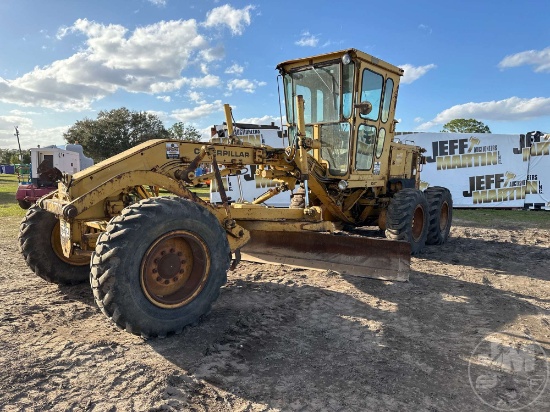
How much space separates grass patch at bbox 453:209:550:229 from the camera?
11.8m

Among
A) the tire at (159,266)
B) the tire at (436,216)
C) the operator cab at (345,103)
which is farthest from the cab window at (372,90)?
the tire at (159,266)

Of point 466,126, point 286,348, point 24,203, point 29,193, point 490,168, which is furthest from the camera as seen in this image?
point 466,126

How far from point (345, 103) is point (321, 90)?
0.51 metres

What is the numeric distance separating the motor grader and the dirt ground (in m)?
0.35

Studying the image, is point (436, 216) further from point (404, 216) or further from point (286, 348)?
point (286, 348)

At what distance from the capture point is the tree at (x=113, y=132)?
1464 inches

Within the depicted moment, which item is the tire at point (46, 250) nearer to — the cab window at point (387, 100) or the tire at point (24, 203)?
the cab window at point (387, 100)

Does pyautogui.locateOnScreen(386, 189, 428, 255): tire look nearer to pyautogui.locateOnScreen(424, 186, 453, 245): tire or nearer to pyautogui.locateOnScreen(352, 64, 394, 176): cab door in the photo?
pyautogui.locateOnScreen(352, 64, 394, 176): cab door

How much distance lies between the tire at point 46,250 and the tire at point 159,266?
1740mm

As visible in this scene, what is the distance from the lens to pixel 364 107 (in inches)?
255

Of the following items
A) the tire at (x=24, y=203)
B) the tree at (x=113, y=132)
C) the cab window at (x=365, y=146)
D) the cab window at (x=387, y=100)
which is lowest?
the tire at (x=24, y=203)

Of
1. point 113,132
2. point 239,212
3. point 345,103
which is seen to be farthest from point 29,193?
point 113,132

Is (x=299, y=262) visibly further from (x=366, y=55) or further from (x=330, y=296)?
(x=366, y=55)

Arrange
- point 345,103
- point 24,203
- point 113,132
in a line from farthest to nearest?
point 113,132
point 24,203
point 345,103
